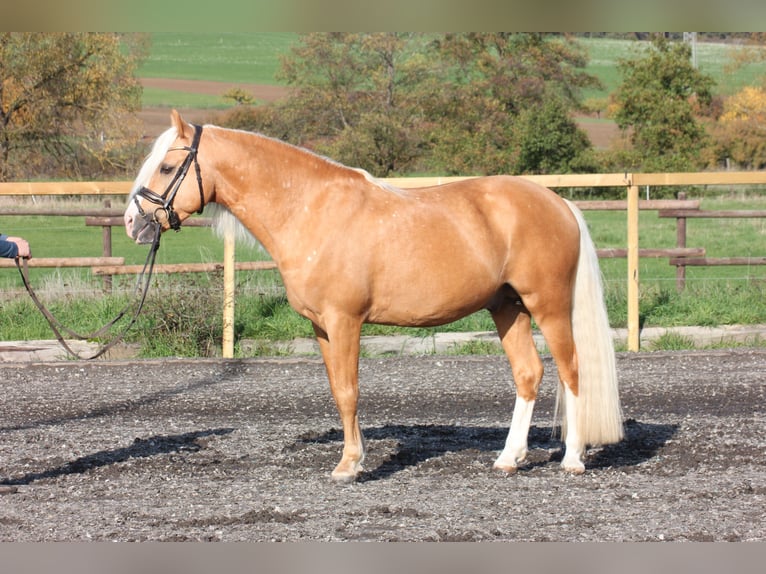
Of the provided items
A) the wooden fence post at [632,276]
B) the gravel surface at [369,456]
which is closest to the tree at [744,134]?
the wooden fence post at [632,276]

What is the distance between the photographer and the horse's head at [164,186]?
5.09 metres

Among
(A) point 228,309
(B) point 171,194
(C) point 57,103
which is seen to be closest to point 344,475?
(B) point 171,194

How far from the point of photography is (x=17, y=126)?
26.2 meters

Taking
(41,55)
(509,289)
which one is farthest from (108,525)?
(41,55)

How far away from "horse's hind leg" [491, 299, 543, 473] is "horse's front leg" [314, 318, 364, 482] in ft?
2.84

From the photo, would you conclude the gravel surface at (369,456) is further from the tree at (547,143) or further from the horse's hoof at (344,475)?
the tree at (547,143)

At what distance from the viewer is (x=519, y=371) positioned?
5695mm

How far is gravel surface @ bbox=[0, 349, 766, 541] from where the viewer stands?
14.5ft

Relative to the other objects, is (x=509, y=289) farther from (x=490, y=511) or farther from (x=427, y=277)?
(x=490, y=511)

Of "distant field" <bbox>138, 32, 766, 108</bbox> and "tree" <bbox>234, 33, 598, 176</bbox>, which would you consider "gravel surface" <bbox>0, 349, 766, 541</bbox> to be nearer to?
"tree" <bbox>234, 33, 598, 176</bbox>

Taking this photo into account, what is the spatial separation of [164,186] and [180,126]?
341mm

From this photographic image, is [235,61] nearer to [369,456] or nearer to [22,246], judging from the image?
[369,456]

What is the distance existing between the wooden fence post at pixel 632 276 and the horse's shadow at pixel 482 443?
2.99 m

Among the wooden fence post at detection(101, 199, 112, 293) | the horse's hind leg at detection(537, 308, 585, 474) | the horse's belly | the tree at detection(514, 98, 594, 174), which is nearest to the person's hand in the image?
the horse's belly
